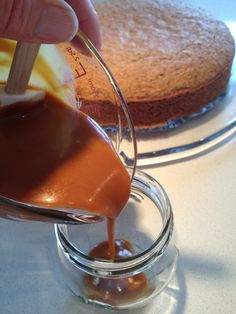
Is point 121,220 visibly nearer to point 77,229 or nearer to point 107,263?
point 77,229

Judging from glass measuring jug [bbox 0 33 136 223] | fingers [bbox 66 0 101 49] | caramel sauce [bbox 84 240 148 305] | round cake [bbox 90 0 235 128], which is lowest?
caramel sauce [bbox 84 240 148 305]

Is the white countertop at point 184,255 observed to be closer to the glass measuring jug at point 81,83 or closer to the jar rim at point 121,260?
the jar rim at point 121,260

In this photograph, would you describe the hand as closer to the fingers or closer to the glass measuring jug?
the glass measuring jug

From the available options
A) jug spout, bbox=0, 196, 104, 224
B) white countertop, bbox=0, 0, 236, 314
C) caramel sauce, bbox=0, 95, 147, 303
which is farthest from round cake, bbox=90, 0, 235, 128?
jug spout, bbox=0, 196, 104, 224

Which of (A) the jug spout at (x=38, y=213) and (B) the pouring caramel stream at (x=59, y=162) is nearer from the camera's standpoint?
(A) the jug spout at (x=38, y=213)

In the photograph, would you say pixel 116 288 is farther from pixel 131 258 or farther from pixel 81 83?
pixel 81 83

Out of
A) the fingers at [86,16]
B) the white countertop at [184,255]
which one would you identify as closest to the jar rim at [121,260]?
the white countertop at [184,255]
